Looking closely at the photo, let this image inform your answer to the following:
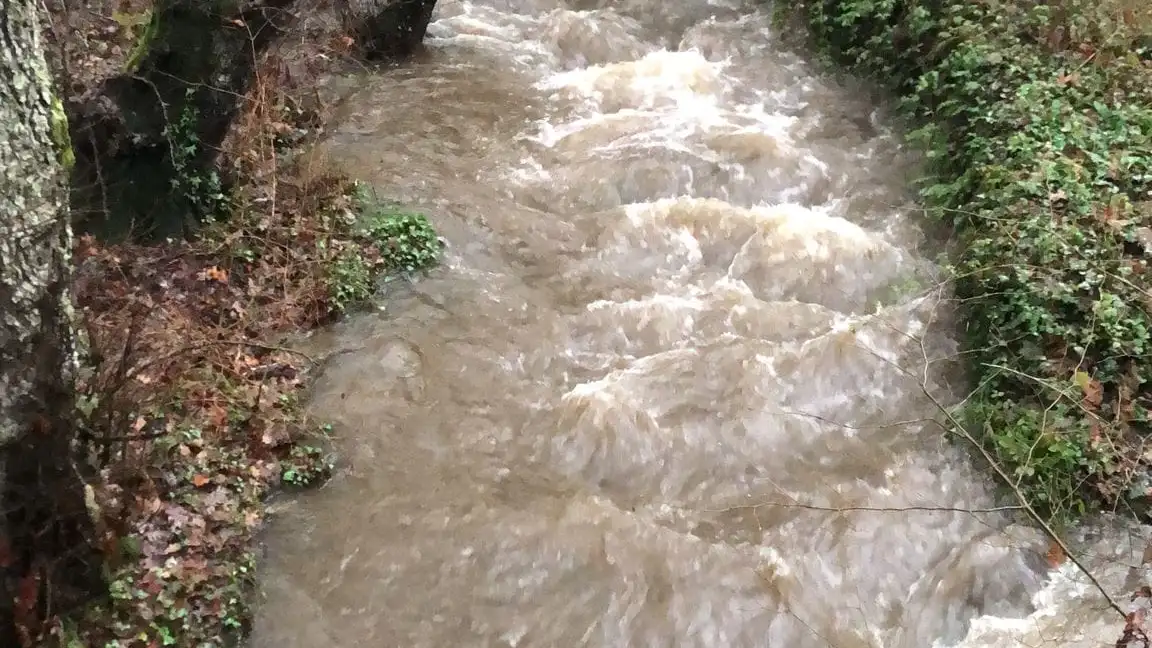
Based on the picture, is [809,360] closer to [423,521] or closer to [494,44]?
[423,521]

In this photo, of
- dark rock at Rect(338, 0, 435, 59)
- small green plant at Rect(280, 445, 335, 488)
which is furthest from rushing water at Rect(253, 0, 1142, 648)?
dark rock at Rect(338, 0, 435, 59)

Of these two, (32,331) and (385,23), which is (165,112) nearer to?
(32,331)

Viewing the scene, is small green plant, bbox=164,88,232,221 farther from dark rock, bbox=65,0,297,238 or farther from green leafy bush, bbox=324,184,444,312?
green leafy bush, bbox=324,184,444,312

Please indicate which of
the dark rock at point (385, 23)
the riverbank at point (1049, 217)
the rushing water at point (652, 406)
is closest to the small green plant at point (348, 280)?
the rushing water at point (652, 406)

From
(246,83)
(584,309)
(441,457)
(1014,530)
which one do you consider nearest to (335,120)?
(246,83)

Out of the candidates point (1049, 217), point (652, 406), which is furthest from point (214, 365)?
point (1049, 217)

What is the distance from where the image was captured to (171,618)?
13.2 feet

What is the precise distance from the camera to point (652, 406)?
5.81 m

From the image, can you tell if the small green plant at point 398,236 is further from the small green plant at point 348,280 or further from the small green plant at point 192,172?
the small green plant at point 192,172

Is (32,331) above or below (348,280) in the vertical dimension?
above

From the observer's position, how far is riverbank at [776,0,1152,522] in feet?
17.0

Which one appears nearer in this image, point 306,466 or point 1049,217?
point 306,466

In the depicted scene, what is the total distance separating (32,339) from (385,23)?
7443 millimetres

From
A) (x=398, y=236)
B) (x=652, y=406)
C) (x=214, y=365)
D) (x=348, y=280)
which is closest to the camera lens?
(x=214, y=365)
